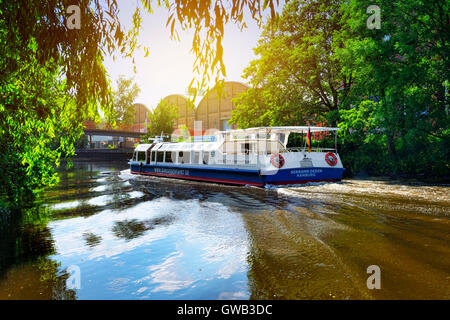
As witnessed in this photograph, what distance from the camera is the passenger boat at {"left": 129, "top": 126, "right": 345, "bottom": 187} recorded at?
15.1 metres

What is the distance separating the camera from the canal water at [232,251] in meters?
3.98

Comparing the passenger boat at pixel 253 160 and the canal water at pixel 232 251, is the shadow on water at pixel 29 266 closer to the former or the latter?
the canal water at pixel 232 251

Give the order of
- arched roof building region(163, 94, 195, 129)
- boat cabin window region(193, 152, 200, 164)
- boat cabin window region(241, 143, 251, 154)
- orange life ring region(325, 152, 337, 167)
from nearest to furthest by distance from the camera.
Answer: orange life ring region(325, 152, 337, 167)
boat cabin window region(241, 143, 251, 154)
boat cabin window region(193, 152, 200, 164)
arched roof building region(163, 94, 195, 129)

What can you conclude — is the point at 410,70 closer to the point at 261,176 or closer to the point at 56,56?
the point at 261,176

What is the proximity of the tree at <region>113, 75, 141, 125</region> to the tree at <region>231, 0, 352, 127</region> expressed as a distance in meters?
51.0

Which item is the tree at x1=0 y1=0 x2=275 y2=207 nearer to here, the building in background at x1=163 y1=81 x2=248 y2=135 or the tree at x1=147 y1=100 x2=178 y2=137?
the tree at x1=147 y1=100 x2=178 y2=137

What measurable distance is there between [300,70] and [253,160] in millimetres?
10570

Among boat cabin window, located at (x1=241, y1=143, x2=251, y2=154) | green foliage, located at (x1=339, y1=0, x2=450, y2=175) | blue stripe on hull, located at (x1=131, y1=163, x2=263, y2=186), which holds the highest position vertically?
green foliage, located at (x1=339, y1=0, x2=450, y2=175)

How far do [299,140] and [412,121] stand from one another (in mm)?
8098

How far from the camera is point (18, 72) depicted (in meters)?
5.99

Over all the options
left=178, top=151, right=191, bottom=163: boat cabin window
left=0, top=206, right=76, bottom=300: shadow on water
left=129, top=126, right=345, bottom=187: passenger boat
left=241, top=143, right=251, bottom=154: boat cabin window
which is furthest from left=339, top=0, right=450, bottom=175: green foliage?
left=0, top=206, right=76, bottom=300: shadow on water

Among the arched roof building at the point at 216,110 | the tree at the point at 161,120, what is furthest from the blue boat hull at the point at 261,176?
the arched roof building at the point at 216,110

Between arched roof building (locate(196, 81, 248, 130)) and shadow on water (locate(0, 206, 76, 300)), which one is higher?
arched roof building (locate(196, 81, 248, 130))
